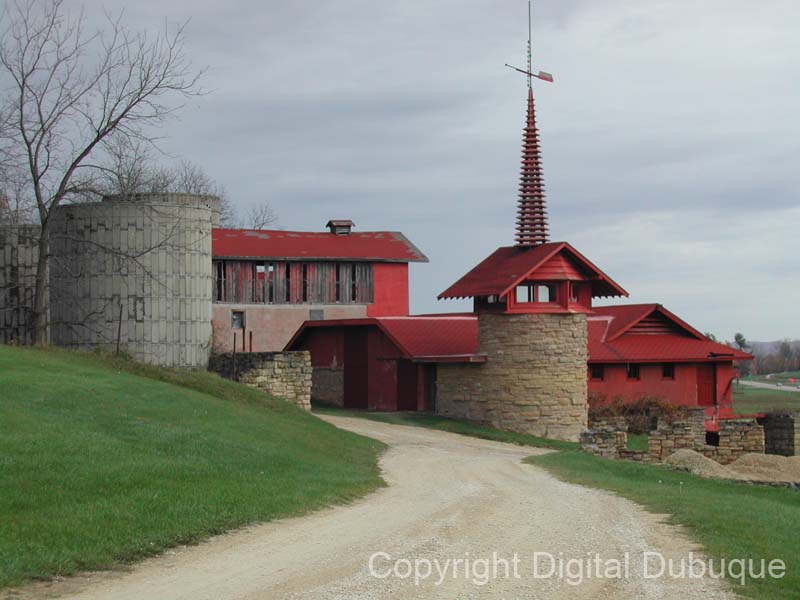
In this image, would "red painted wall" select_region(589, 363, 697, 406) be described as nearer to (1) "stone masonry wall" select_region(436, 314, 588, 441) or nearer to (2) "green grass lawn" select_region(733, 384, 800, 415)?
(1) "stone masonry wall" select_region(436, 314, 588, 441)

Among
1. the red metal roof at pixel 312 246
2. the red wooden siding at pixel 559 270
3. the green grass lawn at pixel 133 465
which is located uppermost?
the red metal roof at pixel 312 246

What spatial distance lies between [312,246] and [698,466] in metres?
30.1

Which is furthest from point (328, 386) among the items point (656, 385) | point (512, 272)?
point (656, 385)

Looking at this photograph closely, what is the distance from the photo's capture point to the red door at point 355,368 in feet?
151

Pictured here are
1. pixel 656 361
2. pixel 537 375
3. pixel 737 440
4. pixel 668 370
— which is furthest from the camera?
pixel 668 370

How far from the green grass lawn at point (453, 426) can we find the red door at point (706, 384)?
12964 millimetres

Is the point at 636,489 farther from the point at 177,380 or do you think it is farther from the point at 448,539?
the point at 177,380

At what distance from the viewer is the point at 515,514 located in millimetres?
16422

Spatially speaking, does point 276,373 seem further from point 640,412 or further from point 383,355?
point 640,412

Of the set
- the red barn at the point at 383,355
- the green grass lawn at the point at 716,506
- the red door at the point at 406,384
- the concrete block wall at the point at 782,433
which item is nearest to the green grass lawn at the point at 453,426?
the green grass lawn at the point at 716,506

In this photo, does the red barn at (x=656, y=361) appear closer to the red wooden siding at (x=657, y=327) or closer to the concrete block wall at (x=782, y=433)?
the red wooden siding at (x=657, y=327)

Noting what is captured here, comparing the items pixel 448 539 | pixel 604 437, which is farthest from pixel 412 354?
pixel 448 539

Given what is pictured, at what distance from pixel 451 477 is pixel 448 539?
877cm

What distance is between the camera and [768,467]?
33.7m
